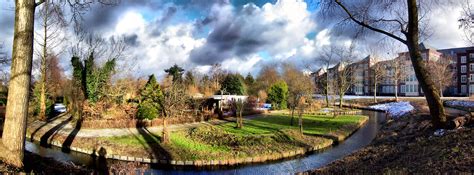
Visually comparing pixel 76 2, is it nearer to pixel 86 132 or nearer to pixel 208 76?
pixel 86 132

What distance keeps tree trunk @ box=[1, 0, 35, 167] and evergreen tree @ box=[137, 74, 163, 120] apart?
15.8 m

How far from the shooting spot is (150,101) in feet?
82.3

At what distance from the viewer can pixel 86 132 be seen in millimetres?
20359

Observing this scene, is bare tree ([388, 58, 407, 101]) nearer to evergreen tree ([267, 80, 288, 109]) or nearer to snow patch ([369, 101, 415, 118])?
snow patch ([369, 101, 415, 118])

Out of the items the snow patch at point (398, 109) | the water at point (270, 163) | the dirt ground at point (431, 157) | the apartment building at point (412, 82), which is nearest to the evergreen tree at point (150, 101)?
the water at point (270, 163)

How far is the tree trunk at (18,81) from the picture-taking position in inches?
258

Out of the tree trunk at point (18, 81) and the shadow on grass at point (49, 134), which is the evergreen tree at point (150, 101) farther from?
the tree trunk at point (18, 81)

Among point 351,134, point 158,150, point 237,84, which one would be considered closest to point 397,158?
point 158,150

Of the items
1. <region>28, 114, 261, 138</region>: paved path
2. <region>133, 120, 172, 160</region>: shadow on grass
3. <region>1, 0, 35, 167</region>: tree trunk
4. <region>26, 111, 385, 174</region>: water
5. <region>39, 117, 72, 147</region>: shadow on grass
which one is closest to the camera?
<region>1, 0, 35, 167</region>: tree trunk

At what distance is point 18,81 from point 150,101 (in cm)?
1867

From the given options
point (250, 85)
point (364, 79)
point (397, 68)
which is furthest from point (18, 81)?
point (364, 79)

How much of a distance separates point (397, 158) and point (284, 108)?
3179 cm

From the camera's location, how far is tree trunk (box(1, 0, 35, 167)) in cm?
655

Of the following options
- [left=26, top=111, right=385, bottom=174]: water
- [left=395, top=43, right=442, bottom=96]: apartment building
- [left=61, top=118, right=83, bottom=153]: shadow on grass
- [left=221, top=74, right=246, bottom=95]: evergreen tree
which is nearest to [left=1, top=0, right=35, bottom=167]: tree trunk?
[left=26, top=111, right=385, bottom=174]: water
